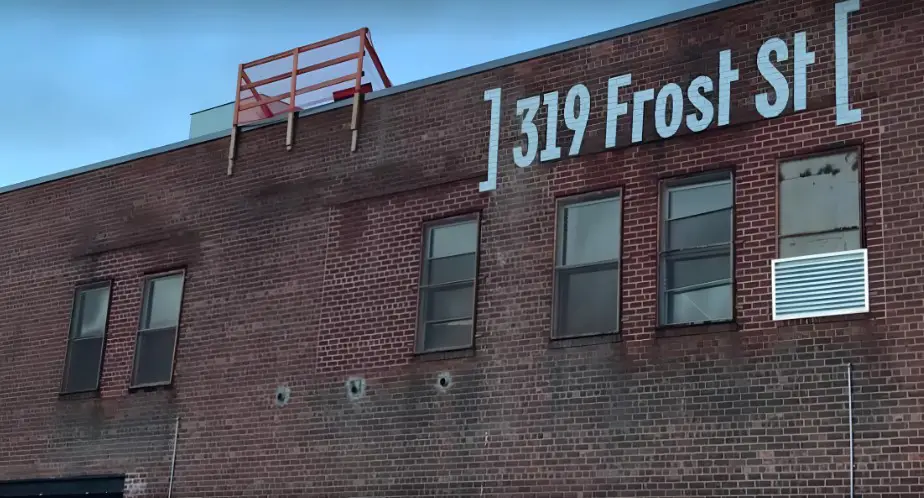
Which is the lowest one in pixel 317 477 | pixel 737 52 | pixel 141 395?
pixel 317 477

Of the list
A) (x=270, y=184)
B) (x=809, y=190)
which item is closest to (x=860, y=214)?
(x=809, y=190)

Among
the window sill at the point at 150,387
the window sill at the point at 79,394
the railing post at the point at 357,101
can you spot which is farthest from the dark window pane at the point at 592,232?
the window sill at the point at 79,394

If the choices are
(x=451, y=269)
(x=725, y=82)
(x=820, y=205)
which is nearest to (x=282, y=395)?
(x=451, y=269)

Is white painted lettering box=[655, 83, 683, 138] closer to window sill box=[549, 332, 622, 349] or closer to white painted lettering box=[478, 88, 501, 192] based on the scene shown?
white painted lettering box=[478, 88, 501, 192]

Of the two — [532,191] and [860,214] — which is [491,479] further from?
[860,214]

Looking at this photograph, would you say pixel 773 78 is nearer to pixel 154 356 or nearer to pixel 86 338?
pixel 154 356

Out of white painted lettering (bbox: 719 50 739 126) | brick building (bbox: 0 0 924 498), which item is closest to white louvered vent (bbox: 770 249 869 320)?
brick building (bbox: 0 0 924 498)

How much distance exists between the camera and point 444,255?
617 inches

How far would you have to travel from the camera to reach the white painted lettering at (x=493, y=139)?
15.4 m

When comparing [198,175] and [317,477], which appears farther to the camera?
[198,175]

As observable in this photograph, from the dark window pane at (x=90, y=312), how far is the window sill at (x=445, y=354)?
20.3 feet

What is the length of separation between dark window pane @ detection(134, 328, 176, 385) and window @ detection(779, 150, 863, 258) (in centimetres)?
924

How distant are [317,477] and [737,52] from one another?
23.8 ft

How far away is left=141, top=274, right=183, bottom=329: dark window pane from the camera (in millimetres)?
18281
